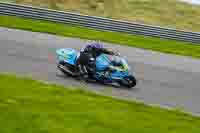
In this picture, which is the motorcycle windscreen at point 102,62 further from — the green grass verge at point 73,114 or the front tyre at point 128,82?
the green grass verge at point 73,114

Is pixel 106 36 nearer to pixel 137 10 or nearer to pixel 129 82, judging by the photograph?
pixel 129 82

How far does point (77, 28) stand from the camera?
79.3 ft

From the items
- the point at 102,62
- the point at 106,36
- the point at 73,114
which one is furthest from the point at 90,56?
the point at 106,36

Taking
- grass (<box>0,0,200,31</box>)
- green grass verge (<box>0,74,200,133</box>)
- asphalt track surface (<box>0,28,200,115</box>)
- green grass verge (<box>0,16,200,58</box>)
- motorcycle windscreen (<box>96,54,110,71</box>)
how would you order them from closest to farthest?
green grass verge (<box>0,74,200,133</box>), asphalt track surface (<box>0,28,200,115</box>), motorcycle windscreen (<box>96,54,110,71</box>), green grass verge (<box>0,16,200,58</box>), grass (<box>0,0,200,31</box>)

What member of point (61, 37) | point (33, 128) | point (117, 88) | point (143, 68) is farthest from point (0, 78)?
point (61, 37)

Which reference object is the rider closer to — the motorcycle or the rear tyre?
the motorcycle

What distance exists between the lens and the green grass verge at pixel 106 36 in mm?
22734

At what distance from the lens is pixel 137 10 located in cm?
3466

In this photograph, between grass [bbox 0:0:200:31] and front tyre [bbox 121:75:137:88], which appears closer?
front tyre [bbox 121:75:137:88]

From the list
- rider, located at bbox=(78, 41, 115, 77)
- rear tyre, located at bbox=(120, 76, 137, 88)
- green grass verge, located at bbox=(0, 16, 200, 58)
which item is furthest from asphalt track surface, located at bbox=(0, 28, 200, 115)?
green grass verge, located at bbox=(0, 16, 200, 58)

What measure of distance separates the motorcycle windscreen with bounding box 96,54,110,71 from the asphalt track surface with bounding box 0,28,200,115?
45 cm

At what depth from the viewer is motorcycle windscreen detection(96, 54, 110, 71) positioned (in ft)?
46.6

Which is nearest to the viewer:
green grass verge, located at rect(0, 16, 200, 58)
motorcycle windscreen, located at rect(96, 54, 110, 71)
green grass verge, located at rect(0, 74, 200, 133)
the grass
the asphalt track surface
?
green grass verge, located at rect(0, 74, 200, 133)

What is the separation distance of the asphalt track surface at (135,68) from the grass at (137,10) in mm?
10291
